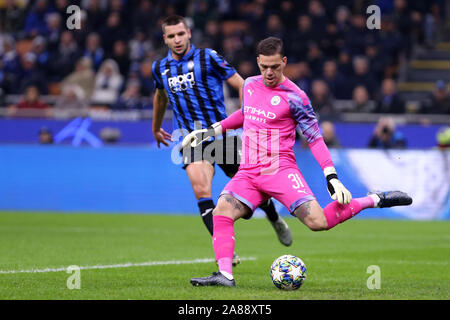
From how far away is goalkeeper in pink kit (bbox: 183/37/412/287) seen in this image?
682cm

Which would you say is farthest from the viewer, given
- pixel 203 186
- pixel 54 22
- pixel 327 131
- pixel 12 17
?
pixel 12 17

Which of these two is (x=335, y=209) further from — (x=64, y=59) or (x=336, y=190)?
(x=64, y=59)

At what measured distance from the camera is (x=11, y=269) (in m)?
7.98

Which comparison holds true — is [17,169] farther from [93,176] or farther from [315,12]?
[315,12]

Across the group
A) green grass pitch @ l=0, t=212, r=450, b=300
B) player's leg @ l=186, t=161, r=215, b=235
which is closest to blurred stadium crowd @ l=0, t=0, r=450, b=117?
green grass pitch @ l=0, t=212, r=450, b=300

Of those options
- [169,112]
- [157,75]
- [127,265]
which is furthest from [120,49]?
[127,265]

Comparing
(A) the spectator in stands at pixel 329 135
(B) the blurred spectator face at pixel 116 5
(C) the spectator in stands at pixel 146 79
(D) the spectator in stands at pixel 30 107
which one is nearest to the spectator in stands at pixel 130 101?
(C) the spectator in stands at pixel 146 79

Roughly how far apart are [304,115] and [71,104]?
12638 mm

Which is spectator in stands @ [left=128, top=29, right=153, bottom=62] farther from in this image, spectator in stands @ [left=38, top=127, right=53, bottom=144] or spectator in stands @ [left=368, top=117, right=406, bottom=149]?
spectator in stands @ [left=368, top=117, right=406, bottom=149]

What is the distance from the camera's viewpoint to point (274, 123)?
22.9 ft
